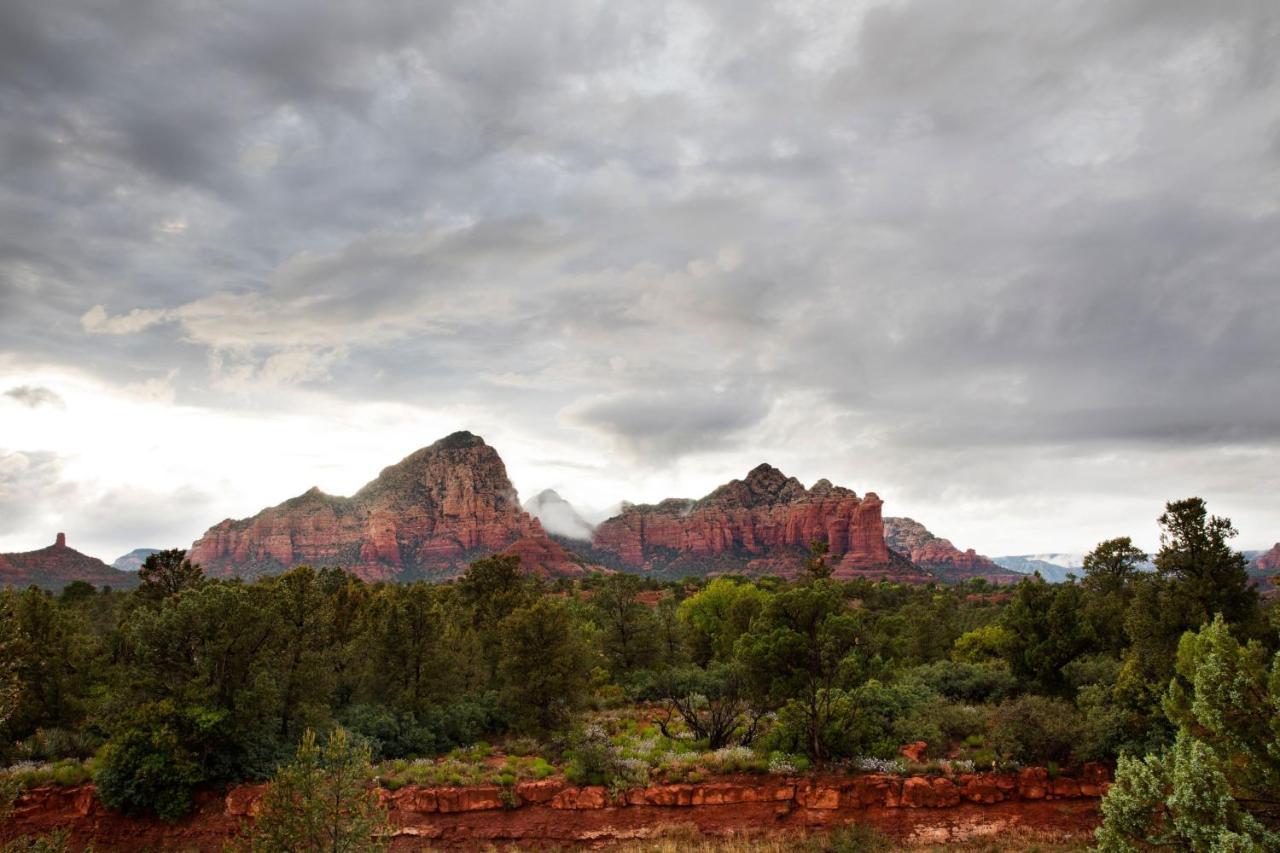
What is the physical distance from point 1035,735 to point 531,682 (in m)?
18.5

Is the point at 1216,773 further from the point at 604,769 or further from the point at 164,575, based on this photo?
the point at 164,575

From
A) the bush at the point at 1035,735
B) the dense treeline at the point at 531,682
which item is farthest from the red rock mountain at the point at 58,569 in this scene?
the bush at the point at 1035,735

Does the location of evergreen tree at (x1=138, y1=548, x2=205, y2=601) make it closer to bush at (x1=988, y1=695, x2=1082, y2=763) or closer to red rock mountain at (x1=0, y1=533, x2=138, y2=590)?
bush at (x1=988, y1=695, x2=1082, y2=763)

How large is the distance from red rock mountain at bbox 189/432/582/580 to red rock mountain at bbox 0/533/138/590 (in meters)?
30.8

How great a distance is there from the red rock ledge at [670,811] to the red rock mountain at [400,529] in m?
136

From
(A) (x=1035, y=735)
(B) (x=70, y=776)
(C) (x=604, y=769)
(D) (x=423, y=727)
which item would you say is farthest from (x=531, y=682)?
(A) (x=1035, y=735)

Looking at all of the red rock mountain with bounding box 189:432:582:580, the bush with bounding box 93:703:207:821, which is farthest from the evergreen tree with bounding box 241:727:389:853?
the red rock mountain with bounding box 189:432:582:580

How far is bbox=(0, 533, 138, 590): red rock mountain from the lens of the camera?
429 ft

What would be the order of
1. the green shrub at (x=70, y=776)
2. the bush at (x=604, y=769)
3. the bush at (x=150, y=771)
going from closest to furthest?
the bush at (x=150, y=771) < the bush at (x=604, y=769) < the green shrub at (x=70, y=776)

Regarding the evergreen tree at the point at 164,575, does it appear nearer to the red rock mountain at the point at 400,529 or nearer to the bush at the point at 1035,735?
the bush at the point at 1035,735

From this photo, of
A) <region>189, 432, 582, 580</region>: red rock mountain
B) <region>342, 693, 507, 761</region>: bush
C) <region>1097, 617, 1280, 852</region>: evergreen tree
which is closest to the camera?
<region>1097, 617, 1280, 852</region>: evergreen tree

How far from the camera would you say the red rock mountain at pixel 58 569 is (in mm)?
Answer: 130875

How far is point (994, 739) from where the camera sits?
71.4 feet

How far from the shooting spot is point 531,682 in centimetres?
2797
